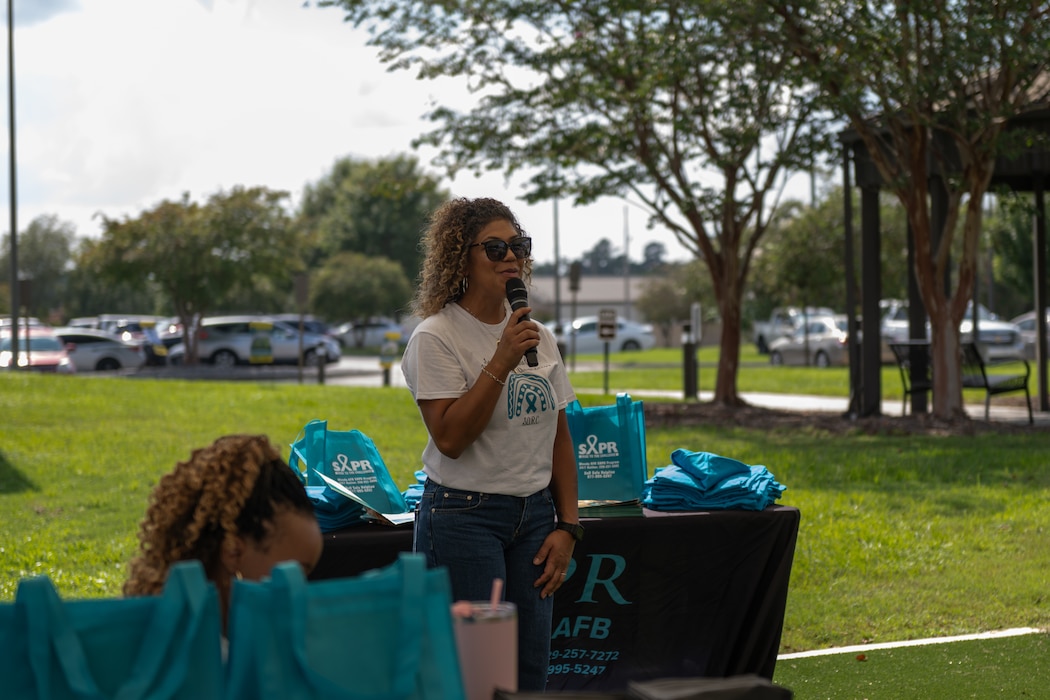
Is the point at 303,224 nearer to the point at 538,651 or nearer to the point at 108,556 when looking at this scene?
the point at 108,556

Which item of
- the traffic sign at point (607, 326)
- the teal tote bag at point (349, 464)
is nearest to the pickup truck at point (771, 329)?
the traffic sign at point (607, 326)

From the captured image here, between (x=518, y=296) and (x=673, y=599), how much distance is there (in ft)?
6.60

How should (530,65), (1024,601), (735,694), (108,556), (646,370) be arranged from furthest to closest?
(646,370), (530,65), (108,556), (1024,601), (735,694)

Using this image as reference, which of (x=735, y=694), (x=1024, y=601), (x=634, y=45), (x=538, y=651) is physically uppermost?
(x=634, y=45)

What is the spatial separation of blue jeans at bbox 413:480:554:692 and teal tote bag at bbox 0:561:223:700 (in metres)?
1.40

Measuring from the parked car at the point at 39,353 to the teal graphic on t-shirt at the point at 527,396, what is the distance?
2977cm

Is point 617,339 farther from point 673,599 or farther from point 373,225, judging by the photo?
point 673,599

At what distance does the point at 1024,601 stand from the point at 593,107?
12.4 metres

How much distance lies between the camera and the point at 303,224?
41.2m

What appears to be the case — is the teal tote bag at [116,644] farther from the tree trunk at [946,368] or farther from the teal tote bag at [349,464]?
the tree trunk at [946,368]

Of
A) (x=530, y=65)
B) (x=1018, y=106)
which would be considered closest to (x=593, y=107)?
(x=530, y=65)

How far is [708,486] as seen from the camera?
493 centimetres

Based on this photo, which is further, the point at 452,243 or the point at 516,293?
the point at 452,243

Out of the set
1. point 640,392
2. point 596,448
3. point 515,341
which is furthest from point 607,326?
point 515,341
